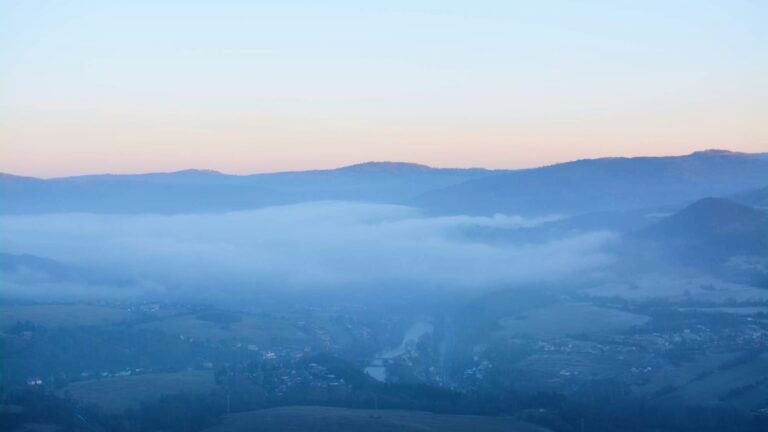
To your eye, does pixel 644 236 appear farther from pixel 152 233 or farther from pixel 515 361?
pixel 152 233

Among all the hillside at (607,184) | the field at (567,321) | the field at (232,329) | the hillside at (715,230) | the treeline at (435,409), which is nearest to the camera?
the treeline at (435,409)

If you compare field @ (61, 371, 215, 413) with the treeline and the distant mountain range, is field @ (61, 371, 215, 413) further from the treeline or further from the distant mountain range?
the distant mountain range

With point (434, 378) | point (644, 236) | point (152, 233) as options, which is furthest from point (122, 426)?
point (152, 233)

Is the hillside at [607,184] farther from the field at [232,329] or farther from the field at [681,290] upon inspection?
the field at [232,329]

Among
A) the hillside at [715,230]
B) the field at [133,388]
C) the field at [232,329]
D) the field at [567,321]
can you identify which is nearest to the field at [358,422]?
the field at [133,388]

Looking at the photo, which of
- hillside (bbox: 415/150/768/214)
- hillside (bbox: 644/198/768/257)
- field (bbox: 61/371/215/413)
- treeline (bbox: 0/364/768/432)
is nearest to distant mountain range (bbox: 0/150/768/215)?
hillside (bbox: 415/150/768/214)

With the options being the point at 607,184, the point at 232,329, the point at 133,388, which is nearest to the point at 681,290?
the point at 232,329

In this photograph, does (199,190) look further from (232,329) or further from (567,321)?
(567,321)
